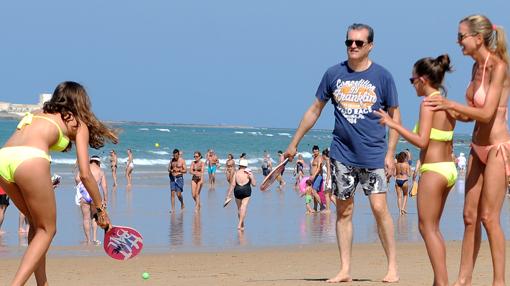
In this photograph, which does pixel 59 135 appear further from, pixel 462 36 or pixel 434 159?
pixel 462 36

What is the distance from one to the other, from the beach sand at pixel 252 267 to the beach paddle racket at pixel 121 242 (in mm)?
1479

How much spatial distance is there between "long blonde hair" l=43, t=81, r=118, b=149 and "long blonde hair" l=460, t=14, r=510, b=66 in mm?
2550

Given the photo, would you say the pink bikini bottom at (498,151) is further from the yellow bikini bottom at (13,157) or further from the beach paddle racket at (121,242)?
the yellow bikini bottom at (13,157)

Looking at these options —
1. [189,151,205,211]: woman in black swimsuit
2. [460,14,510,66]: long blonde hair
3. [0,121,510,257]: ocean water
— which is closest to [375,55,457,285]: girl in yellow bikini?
[460,14,510,66]: long blonde hair

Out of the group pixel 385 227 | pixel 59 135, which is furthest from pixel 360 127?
pixel 59 135

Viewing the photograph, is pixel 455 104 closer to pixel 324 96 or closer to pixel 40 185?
pixel 324 96

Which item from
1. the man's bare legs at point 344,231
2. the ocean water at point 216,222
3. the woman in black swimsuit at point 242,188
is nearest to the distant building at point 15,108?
the ocean water at point 216,222

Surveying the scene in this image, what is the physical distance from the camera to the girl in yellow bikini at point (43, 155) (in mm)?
6500

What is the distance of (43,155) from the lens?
6.55 m

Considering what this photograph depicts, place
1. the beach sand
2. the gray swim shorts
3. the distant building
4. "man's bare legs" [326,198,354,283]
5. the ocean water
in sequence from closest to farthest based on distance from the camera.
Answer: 1. the gray swim shorts
2. "man's bare legs" [326,198,354,283]
3. the beach sand
4. the ocean water
5. the distant building

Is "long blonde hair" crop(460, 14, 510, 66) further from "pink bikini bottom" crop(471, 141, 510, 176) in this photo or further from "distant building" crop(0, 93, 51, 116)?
"distant building" crop(0, 93, 51, 116)

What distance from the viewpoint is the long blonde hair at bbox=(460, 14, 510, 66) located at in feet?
21.6

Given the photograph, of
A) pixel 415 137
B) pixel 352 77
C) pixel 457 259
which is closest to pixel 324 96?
pixel 352 77

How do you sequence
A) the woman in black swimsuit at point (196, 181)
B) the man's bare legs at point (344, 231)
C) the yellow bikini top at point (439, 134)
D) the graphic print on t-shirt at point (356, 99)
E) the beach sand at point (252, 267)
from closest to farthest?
the yellow bikini top at point (439, 134) < the graphic print on t-shirt at point (356, 99) < the man's bare legs at point (344, 231) < the beach sand at point (252, 267) < the woman in black swimsuit at point (196, 181)
